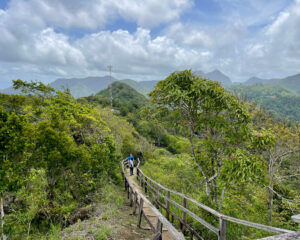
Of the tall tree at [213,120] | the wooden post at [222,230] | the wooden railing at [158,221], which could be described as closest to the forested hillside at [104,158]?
the tall tree at [213,120]

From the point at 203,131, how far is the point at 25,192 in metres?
7.07

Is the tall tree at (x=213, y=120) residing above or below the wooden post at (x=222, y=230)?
above

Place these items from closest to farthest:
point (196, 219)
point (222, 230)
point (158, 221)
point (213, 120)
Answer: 1. point (222, 230)
2. point (158, 221)
3. point (196, 219)
4. point (213, 120)

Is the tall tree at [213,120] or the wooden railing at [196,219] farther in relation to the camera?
the tall tree at [213,120]

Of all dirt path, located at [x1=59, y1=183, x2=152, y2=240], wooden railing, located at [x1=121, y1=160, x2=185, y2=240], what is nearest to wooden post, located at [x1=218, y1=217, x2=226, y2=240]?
wooden railing, located at [x1=121, y1=160, x2=185, y2=240]

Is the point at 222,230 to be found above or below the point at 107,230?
above

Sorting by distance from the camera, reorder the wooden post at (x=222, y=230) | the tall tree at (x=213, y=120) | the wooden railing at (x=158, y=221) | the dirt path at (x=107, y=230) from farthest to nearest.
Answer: the tall tree at (x=213, y=120) → the dirt path at (x=107, y=230) → the wooden post at (x=222, y=230) → the wooden railing at (x=158, y=221)

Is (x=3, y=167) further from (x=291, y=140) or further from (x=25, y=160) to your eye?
(x=291, y=140)

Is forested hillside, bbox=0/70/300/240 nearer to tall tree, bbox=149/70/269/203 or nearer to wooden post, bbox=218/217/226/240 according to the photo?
tall tree, bbox=149/70/269/203

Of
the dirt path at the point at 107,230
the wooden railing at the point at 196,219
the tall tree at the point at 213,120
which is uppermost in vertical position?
the tall tree at the point at 213,120

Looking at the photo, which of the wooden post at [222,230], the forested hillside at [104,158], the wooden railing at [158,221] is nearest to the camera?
the wooden railing at [158,221]

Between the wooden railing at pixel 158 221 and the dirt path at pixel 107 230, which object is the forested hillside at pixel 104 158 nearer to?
the dirt path at pixel 107 230

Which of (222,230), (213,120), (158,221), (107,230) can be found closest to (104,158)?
(107,230)

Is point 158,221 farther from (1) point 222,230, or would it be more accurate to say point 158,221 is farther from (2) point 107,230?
(2) point 107,230
